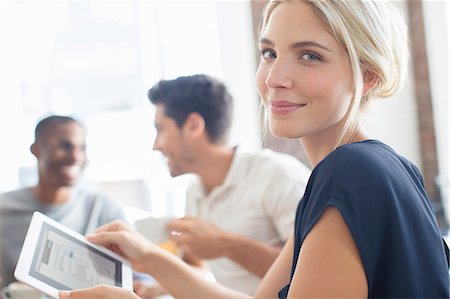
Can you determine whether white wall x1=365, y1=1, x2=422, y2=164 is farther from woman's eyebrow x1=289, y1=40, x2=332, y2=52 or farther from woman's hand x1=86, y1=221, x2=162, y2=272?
woman's eyebrow x1=289, y1=40, x2=332, y2=52

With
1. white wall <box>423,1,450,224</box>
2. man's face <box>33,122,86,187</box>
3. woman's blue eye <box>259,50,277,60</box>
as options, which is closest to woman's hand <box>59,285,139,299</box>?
woman's blue eye <box>259,50,277,60</box>

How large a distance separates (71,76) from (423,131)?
1873mm

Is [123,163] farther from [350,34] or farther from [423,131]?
[350,34]

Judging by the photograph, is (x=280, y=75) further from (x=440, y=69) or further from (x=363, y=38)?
(x=440, y=69)

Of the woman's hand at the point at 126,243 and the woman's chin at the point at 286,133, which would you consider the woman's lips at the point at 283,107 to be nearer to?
the woman's chin at the point at 286,133

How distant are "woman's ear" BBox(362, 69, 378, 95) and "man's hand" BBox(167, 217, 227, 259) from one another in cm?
82

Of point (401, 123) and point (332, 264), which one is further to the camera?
point (401, 123)

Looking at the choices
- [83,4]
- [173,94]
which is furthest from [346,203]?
[83,4]

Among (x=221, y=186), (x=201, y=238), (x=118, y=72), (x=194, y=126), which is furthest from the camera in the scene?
(x=118, y=72)

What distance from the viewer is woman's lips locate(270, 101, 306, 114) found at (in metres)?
1.07

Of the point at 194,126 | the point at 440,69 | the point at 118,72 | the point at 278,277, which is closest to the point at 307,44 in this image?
the point at 278,277

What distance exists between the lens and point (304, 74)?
1.04 m

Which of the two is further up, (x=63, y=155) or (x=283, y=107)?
(x=283, y=107)

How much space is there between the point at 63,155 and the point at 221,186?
0.74m
